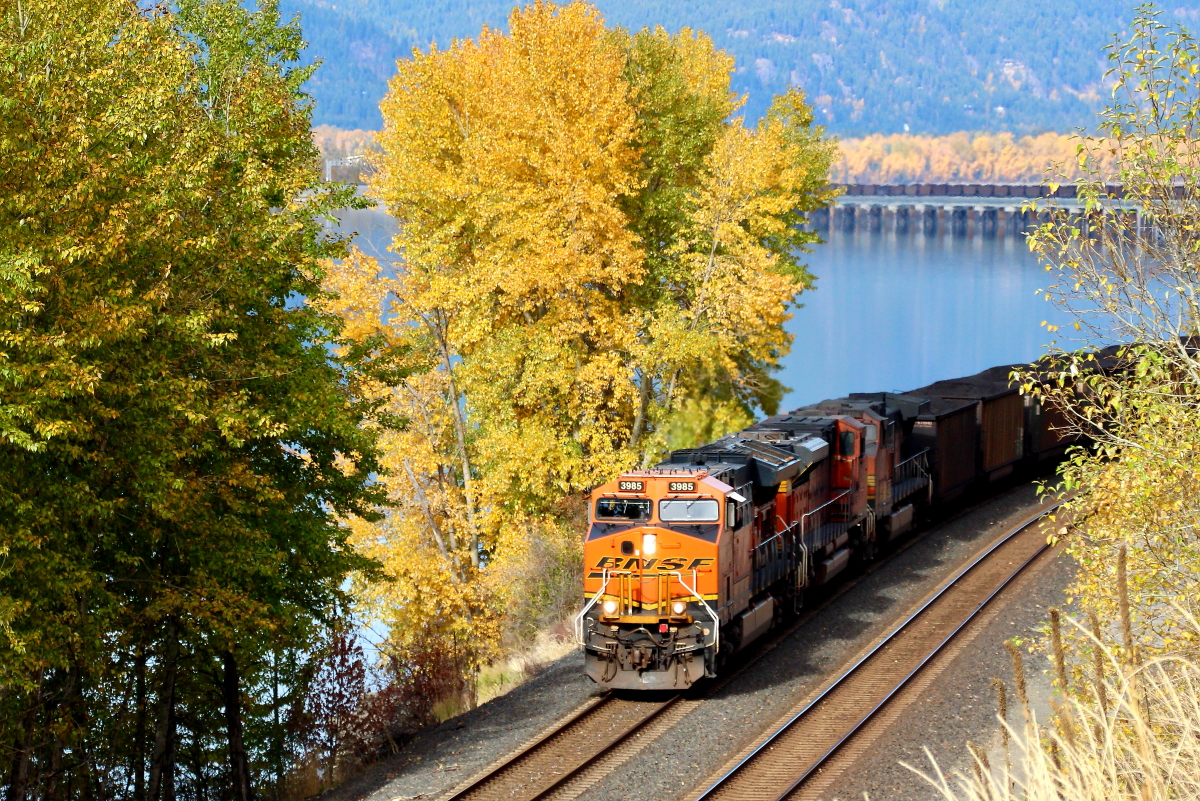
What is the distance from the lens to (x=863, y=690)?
2078cm

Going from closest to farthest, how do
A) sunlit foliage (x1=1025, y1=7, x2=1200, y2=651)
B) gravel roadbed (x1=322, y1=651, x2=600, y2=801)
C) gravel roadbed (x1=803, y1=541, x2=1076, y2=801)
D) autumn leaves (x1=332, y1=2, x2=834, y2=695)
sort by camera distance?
sunlit foliage (x1=1025, y1=7, x2=1200, y2=651), gravel roadbed (x1=803, y1=541, x2=1076, y2=801), gravel roadbed (x1=322, y1=651, x2=600, y2=801), autumn leaves (x1=332, y1=2, x2=834, y2=695)

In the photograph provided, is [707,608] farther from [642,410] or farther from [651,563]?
[642,410]

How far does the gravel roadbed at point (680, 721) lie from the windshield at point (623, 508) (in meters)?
3.15

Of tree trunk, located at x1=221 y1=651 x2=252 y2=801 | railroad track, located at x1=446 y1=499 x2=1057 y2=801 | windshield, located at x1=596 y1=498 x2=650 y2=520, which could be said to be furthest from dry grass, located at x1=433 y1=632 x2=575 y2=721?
windshield, located at x1=596 y1=498 x2=650 y2=520

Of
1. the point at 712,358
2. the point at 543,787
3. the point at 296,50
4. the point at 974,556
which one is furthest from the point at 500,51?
the point at 543,787

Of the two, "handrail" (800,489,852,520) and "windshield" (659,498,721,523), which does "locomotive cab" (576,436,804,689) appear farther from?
"handrail" (800,489,852,520)

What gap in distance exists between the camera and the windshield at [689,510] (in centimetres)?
2061

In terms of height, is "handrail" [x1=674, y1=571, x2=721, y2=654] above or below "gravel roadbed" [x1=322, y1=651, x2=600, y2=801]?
above

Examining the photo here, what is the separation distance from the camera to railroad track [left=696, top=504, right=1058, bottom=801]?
56.0 feet

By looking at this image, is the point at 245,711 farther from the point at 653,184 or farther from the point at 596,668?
the point at 653,184

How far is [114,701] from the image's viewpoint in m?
24.9

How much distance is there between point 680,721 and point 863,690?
340 cm

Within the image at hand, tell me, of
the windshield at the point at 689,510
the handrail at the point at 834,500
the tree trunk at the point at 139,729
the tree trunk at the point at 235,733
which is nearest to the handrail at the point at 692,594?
the windshield at the point at 689,510

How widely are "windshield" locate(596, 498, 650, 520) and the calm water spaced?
5632 centimetres
